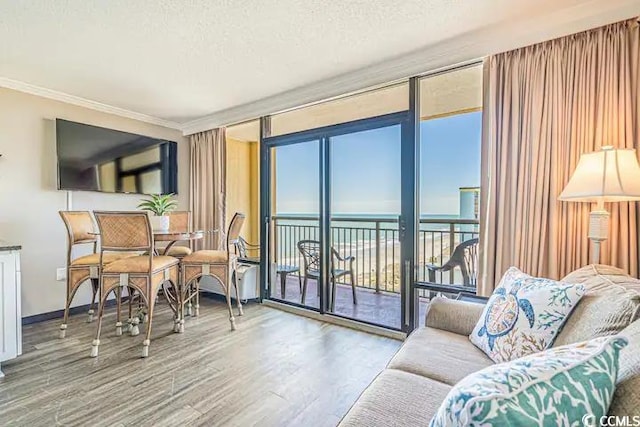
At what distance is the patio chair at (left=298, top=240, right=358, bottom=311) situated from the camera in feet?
11.1

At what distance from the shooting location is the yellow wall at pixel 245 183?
490cm

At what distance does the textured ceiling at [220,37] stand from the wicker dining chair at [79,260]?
1.35 meters

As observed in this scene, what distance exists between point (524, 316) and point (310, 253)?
250 centimetres

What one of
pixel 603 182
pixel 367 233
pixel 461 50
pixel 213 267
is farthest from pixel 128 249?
pixel 603 182

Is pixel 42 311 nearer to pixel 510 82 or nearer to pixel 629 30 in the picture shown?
pixel 510 82

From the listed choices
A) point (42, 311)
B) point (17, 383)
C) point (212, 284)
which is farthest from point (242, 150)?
point (17, 383)

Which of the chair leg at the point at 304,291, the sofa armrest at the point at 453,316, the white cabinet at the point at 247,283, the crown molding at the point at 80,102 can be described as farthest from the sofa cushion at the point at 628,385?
the crown molding at the point at 80,102

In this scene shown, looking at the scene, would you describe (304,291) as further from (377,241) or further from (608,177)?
(608,177)

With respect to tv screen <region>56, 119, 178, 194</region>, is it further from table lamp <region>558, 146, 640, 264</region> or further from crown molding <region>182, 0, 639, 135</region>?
table lamp <region>558, 146, 640, 264</region>

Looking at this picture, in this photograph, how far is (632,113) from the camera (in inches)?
72.5

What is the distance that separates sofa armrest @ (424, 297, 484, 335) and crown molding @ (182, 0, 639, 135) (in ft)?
6.01

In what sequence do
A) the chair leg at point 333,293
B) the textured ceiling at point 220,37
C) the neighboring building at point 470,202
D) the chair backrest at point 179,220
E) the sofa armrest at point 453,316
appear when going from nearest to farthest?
the sofa armrest at point 453,316, the textured ceiling at point 220,37, the neighboring building at point 470,202, the chair leg at point 333,293, the chair backrest at point 179,220

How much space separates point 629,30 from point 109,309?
16.9 feet

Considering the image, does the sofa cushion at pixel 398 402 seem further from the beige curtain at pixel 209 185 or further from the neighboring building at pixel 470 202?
the beige curtain at pixel 209 185
